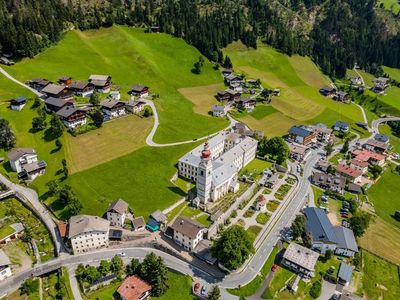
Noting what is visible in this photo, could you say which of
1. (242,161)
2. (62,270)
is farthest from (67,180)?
(242,161)

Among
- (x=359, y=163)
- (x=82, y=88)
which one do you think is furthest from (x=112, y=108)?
(x=359, y=163)

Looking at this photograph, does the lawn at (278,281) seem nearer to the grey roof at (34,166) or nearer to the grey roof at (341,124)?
the grey roof at (34,166)

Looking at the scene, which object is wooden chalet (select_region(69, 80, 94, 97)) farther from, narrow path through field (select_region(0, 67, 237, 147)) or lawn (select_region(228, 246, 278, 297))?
lawn (select_region(228, 246, 278, 297))

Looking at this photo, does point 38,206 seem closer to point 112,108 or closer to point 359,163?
point 112,108

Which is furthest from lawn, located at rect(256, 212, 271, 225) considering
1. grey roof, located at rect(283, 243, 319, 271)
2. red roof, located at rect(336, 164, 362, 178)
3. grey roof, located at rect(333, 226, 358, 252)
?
red roof, located at rect(336, 164, 362, 178)

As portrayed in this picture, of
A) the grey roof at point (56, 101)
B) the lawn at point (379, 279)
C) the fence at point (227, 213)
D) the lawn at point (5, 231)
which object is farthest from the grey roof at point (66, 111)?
the lawn at point (379, 279)
